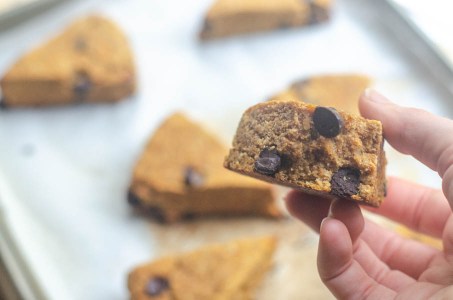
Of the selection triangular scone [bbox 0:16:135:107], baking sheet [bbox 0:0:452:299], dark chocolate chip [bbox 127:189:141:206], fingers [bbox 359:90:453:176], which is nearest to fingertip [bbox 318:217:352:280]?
fingers [bbox 359:90:453:176]

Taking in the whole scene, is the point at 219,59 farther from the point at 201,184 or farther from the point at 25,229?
the point at 25,229

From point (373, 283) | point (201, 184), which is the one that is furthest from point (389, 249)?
point (201, 184)

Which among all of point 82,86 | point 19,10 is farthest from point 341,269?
point 19,10

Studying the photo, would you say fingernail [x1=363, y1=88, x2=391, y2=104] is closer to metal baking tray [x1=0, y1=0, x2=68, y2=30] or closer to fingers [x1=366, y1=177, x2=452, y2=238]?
fingers [x1=366, y1=177, x2=452, y2=238]

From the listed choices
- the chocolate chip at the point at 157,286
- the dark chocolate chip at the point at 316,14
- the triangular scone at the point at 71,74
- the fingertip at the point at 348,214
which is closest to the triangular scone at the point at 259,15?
the dark chocolate chip at the point at 316,14

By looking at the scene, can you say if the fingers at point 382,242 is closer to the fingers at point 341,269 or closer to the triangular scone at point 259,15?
the fingers at point 341,269

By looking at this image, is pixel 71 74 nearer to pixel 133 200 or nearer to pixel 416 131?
pixel 133 200
